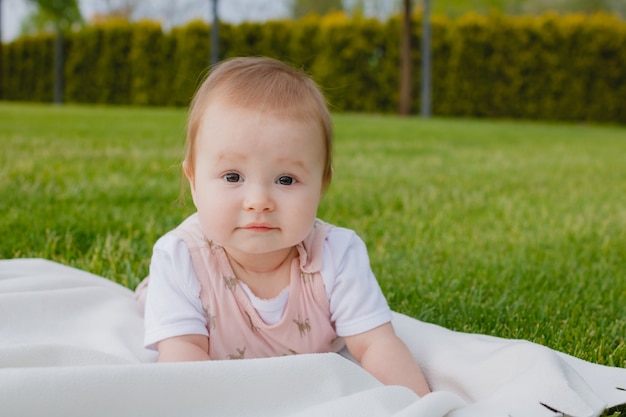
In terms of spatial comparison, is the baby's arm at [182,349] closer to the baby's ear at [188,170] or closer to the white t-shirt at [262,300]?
the white t-shirt at [262,300]

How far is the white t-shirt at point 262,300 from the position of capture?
1.85 m

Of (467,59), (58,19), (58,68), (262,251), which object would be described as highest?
(58,19)

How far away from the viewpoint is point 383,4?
37.6 m

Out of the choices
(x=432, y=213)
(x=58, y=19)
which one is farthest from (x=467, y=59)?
(x=432, y=213)

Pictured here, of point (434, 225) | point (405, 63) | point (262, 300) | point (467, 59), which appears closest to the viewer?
point (262, 300)

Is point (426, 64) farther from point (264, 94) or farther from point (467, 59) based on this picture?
point (264, 94)

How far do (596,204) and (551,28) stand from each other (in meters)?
15.7

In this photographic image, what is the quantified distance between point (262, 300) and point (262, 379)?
1.34ft

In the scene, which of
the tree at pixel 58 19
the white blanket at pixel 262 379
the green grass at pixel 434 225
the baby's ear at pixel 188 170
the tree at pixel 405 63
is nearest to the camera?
the white blanket at pixel 262 379

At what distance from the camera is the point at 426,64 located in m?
18.6

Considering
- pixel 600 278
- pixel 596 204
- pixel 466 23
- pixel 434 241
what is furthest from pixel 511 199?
pixel 466 23

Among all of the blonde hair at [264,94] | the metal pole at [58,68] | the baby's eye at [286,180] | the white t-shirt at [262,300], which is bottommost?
the white t-shirt at [262,300]

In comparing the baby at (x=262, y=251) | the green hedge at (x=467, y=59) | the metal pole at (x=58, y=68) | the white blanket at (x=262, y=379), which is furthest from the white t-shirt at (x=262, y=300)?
the metal pole at (x=58, y=68)

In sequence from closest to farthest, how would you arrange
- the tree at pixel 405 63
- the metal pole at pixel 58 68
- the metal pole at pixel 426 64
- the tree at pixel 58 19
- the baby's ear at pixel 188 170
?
the baby's ear at pixel 188 170
the metal pole at pixel 426 64
the tree at pixel 405 63
the tree at pixel 58 19
the metal pole at pixel 58 68
